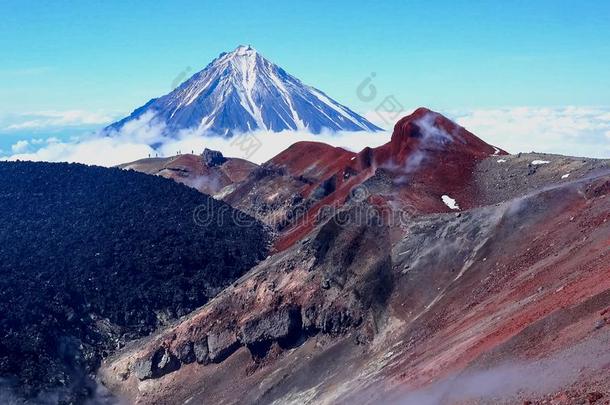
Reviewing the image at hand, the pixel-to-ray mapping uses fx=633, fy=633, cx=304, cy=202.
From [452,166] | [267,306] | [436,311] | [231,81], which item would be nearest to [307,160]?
[452,166]

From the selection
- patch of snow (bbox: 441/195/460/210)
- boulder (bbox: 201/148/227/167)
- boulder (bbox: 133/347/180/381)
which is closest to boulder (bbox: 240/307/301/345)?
boulder (bbox: 133/347/180/381)

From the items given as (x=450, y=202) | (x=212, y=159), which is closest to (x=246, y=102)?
(x=212, y=159)

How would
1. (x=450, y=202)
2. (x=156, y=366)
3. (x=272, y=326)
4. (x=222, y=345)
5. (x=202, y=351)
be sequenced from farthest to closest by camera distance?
(x=450, y=202)
(x=156, y=366)
(x=202, y=351)
(x=222, y=345)
(x=272, y=326)

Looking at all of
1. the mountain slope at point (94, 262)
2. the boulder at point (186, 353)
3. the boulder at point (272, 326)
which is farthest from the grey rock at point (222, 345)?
the mountain slope at point (94, 262)

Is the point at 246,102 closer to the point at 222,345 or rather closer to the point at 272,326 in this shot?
the point at 222,345

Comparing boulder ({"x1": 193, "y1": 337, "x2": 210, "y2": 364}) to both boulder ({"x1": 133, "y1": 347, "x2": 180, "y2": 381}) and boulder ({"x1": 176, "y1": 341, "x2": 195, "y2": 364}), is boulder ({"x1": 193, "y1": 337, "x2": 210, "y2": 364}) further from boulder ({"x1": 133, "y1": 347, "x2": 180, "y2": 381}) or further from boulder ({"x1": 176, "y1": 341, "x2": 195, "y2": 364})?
Answer: boulder ({"x1": 133, "y1": 347, "x2": 180, "y2": 381})

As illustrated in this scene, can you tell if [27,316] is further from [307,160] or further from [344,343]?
[307,160]

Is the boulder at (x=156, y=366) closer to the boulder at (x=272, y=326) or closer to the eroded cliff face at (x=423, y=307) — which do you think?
the eroded cliff face at (x=423, y=307)
